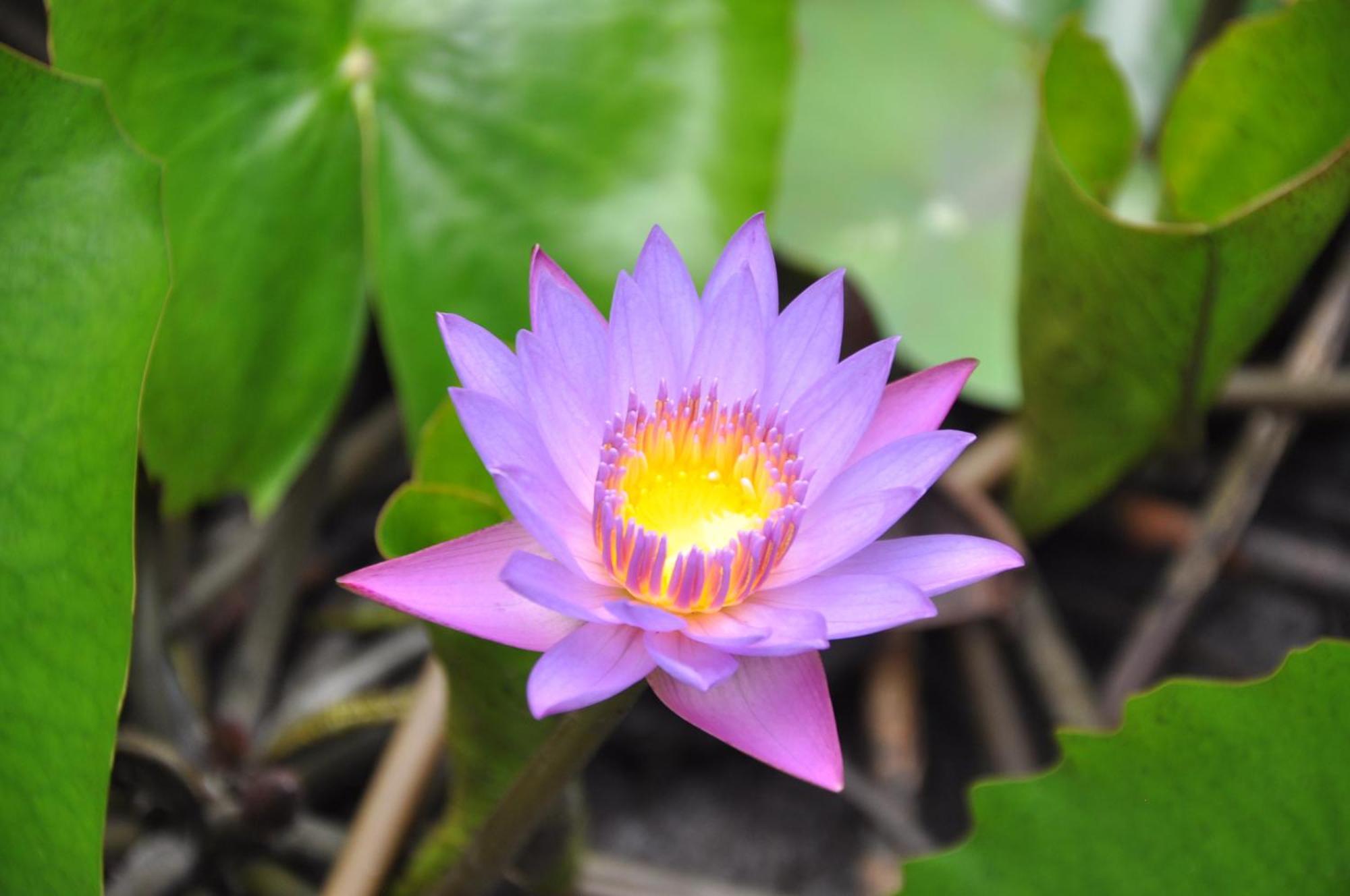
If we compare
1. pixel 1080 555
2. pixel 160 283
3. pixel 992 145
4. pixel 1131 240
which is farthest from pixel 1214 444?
pixel 160 283

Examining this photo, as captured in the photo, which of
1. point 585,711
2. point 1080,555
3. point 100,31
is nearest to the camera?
point 585,711

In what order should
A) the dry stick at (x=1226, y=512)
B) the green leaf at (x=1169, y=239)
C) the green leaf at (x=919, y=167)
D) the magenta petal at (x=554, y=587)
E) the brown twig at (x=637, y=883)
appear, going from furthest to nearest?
the green leaf at (x=919, y=167)
the dry stick at (x=1226, y=512)
the brown twig at (x=637, y=883)
the green leaf at (x=1169, y=239)
the magenta petal at (x=554, y=587)

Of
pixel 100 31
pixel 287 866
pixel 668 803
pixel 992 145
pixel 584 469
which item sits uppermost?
pixel 100 31

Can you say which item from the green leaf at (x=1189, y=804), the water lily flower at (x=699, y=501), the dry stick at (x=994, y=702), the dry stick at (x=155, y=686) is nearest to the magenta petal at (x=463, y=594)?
the water lily flower at (x=699, y=501)

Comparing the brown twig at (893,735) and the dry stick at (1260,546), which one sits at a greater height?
the dry stick at (1260,546)

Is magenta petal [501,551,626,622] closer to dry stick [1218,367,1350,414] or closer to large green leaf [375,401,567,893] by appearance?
large green leaf [375,401,567,893]

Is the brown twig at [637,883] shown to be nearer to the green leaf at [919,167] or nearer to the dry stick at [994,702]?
the dry stick at [994,702]

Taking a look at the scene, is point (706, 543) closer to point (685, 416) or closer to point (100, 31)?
point (685, 416)
